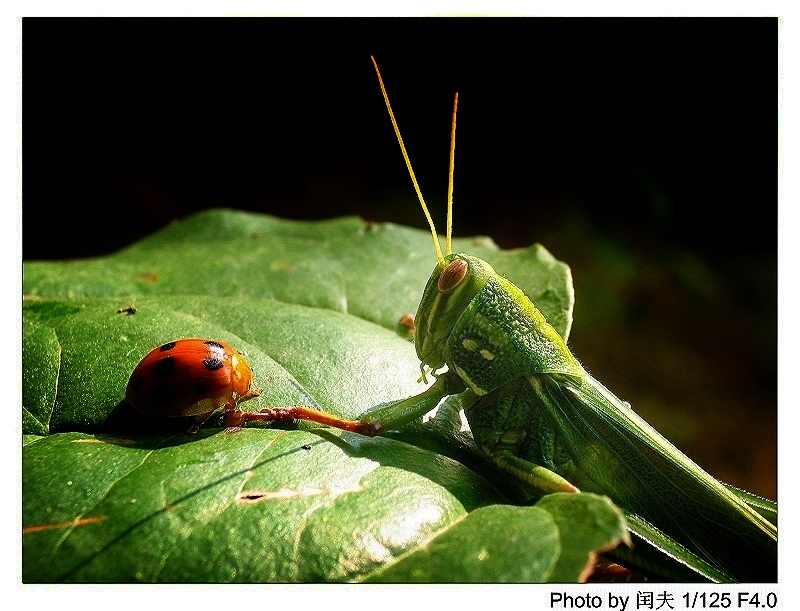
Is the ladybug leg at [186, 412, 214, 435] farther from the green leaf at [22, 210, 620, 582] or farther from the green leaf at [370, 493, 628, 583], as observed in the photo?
the green leaf at [370, 493, 628, 583]

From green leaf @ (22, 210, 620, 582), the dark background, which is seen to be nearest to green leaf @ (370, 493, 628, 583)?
green leaf @ (22, 210, 620, 582)

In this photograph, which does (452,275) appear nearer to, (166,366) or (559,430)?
(559,430)

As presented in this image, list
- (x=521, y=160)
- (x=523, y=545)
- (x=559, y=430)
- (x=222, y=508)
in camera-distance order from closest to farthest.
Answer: (x=523, y=545) → (x=222, y=508) → (x=559, y=430) → (x=521, y=160)

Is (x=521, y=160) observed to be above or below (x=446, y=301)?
above

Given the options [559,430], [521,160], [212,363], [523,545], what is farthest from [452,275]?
[521,160]
